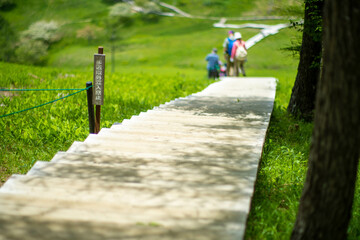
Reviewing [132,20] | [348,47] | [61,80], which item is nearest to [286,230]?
[348,47]

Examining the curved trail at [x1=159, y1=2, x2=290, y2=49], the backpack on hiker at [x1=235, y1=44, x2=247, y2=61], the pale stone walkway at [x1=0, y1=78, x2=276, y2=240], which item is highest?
the curved trail at [x1=159, y1=2, x2=290, y2=49]

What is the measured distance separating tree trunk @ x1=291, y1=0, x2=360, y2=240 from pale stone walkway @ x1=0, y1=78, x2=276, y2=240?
0.52 m

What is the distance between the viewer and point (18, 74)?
13.5 m

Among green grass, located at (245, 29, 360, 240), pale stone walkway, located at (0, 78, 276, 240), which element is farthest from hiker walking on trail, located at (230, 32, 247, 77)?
pale stone walkway, located at (0, 78, 276, 240)

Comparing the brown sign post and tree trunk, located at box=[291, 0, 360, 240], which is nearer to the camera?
tree trunk, located at box=[291, 0, 360, 240]

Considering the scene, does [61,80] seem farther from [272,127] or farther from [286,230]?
[286,230]

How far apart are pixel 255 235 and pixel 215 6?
5398 cm

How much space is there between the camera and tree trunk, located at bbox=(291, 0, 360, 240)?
3252 mm

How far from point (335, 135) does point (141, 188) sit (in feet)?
5.25

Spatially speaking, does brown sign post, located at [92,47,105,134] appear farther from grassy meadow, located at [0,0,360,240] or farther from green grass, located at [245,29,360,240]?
green grass, located at [245,29,360,240]

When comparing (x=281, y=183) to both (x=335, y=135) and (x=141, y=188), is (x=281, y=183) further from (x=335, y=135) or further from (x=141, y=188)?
(x=335, y=135)

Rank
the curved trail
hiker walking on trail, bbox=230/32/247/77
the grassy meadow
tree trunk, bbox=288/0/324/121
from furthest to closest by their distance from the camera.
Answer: the curved trail
hiker walking on trail, bbox=230/32/247/77
tree trunk, bbox=288/0/324/121
the grassy meadow

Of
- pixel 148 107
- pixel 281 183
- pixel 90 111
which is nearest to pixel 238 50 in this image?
pixel 148 107

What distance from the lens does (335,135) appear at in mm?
3326
